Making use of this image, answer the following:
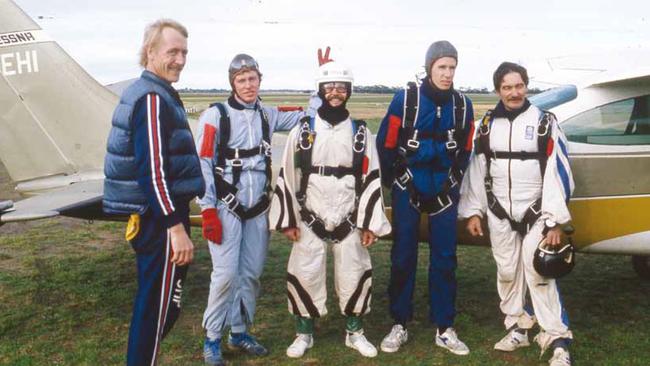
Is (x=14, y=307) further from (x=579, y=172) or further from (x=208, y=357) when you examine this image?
(x=579, y=172)

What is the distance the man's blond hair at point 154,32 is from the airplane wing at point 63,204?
5.50 feet

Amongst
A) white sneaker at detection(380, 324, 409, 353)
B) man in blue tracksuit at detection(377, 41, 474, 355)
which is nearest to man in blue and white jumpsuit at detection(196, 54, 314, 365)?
man in blue tracksuit at detection(377, 41, 474, 355)

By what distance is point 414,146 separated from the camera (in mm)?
4438

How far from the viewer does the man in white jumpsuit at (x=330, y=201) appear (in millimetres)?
4414

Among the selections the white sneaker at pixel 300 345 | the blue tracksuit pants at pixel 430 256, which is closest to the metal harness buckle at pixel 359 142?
the blue tracksuit pants at pixel 430 256

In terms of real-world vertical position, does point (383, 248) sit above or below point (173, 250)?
below

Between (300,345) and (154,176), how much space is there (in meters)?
2.12

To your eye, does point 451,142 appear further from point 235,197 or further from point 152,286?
point 152,286

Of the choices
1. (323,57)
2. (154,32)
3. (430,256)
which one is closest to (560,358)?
(430,256)

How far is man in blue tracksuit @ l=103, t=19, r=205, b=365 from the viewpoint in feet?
10.3

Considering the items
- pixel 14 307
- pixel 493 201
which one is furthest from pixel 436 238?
pixel 14 307

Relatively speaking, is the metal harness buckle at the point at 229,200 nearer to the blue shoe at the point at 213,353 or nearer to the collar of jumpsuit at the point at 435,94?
the blue shoe at the point at 213,353

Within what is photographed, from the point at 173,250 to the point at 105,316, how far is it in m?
2.84

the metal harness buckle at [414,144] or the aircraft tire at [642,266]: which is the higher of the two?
the metal harness buckle at [414,144]
